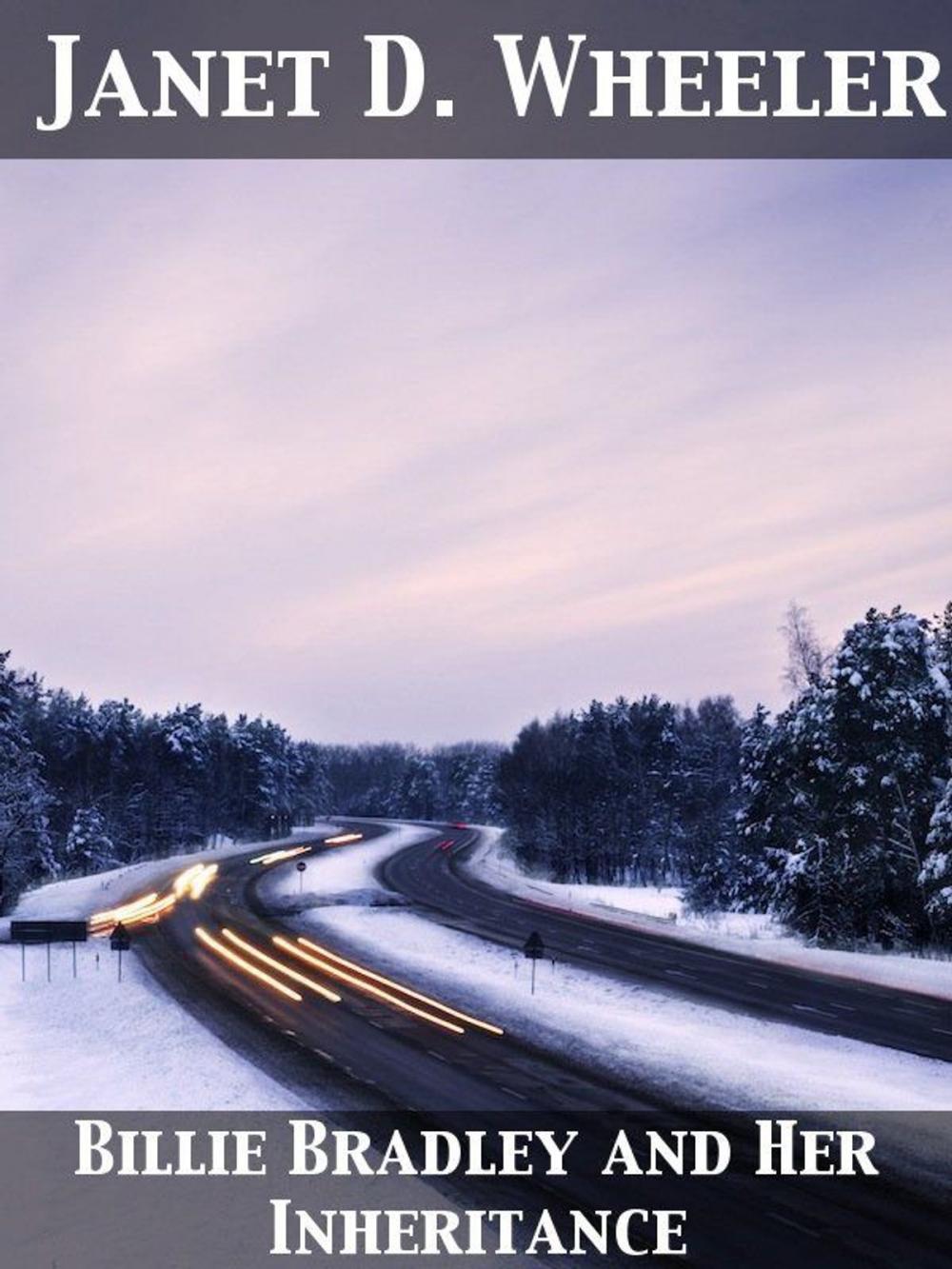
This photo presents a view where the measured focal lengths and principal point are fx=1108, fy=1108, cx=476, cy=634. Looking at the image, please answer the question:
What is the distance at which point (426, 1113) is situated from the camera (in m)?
19.4

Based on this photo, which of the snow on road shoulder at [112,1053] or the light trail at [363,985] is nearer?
the snow on road shoulder at [112,1053]

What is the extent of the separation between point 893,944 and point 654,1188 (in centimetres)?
3227

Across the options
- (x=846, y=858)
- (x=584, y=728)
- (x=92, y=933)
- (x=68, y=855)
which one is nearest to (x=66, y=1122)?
(x=92, y=933)

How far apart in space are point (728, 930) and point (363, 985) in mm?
23947

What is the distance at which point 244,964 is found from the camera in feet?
121

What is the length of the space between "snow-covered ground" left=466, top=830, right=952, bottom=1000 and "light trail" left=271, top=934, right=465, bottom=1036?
594 inches

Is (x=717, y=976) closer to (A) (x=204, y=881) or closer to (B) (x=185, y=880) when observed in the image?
(A) (x=204, y=881)

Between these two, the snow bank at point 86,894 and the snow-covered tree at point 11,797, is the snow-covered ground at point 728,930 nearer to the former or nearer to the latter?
the snow bank at point 86,894

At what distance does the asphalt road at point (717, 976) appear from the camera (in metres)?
27.6

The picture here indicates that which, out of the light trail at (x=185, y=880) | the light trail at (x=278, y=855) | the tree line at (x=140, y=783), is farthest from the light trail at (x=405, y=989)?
the tree line at (x=140, y=783)

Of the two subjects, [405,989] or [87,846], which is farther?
[87,846]

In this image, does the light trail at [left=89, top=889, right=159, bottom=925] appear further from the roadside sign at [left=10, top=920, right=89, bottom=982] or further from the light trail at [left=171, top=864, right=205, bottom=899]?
the roadside sign at [left=10, top=920, right=89, bottom=982]

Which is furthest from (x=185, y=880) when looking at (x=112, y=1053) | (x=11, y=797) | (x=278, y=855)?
(x=112, y=1053)

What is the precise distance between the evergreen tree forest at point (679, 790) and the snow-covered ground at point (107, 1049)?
63.5 feet
